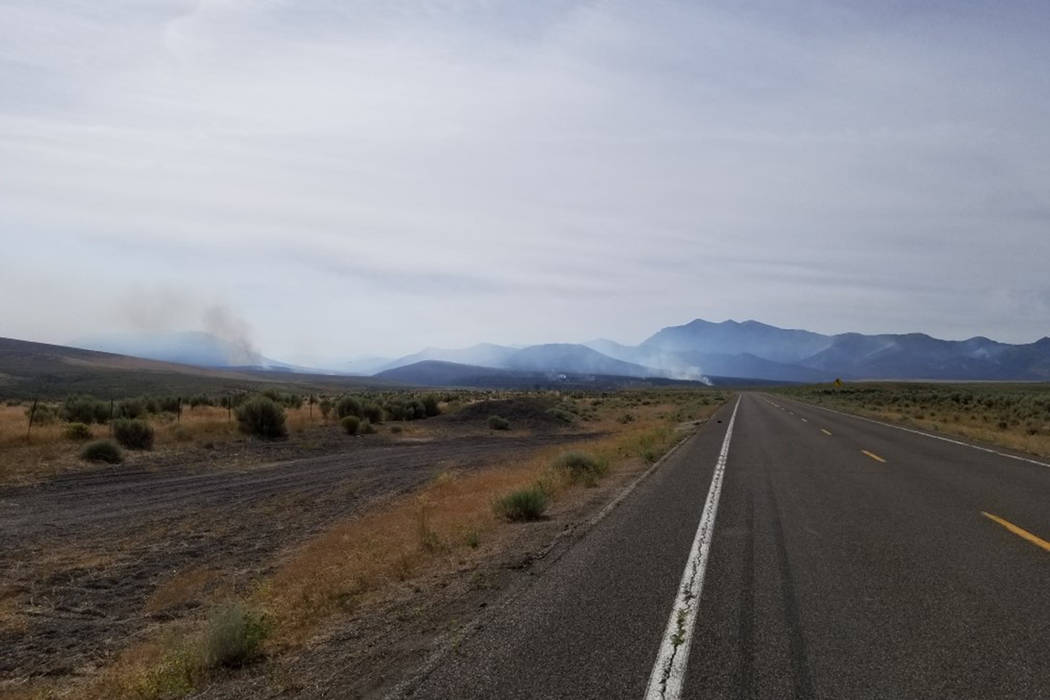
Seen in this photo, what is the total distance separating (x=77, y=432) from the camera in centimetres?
2723

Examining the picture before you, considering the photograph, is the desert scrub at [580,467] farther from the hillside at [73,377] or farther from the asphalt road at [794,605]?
the hillside at [73,377]

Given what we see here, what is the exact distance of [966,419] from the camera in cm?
4212

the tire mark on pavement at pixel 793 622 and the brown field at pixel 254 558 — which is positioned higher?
the tire mark on pavement at pixel 793 622

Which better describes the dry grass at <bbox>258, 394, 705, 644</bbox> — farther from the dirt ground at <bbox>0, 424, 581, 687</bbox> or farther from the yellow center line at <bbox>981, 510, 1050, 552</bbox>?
the yellow center line at <bbox>981, 510, 1050, 552</bbox>

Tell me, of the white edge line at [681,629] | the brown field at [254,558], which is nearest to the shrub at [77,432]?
the brown field at [254,558]

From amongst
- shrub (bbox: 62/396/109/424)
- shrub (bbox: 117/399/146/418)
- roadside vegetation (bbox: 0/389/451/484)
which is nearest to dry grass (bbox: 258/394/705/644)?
roadside vegetation (bbox: 0/389/451/484)

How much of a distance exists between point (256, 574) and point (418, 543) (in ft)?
9.11

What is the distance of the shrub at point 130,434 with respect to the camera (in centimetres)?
2717

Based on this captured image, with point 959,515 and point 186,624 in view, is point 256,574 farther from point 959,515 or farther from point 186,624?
point 959,515

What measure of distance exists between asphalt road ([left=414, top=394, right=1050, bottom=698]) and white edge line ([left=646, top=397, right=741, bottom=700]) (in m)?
0.03

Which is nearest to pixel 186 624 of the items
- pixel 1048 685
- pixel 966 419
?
pixel 1048 685

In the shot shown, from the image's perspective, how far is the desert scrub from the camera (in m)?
16.9

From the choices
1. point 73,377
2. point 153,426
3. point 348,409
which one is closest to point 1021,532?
point 153,426

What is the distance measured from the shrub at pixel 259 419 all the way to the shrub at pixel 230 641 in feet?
90.4
